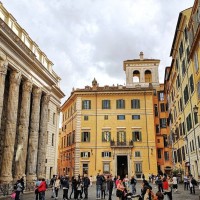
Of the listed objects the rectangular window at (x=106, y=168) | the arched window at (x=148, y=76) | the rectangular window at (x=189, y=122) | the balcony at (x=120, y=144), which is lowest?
the rectangular window at (x=106, y=168)

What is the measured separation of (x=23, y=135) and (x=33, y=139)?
7.67 feet

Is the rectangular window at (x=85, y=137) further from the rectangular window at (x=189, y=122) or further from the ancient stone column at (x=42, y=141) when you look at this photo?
the rectangular window at (x=189, y=122)

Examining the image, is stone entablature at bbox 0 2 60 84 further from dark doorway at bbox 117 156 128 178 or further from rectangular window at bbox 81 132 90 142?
dark doorway at bbox 117 156 128 178

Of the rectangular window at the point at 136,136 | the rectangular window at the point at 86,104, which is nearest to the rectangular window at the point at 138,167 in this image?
the rectangular window at the point at 136,136

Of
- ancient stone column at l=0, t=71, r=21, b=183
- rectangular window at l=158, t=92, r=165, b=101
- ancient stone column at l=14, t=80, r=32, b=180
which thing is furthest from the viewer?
rectangular window at l=158, t=92, r=165, b=101

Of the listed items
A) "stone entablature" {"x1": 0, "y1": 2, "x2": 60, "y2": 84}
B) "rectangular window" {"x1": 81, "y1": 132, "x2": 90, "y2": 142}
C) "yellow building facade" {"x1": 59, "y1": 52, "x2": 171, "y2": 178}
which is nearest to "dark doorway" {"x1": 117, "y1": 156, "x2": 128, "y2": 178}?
"yellow building facade" {"x1": 59, "y1": 52, "x2": 171, "y2": 178}

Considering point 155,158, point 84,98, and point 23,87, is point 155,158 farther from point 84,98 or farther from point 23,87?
point 23,87

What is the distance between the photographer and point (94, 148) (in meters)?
46.3

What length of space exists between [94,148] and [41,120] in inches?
743

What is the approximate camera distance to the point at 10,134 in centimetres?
2125

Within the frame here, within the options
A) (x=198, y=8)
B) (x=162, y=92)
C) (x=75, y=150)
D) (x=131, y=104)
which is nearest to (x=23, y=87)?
(x=198, y=8)

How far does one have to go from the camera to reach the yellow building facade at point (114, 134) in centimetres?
4534

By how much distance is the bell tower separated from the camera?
2287 inches

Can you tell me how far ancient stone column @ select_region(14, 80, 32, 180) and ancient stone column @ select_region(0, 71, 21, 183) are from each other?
5.59ft
